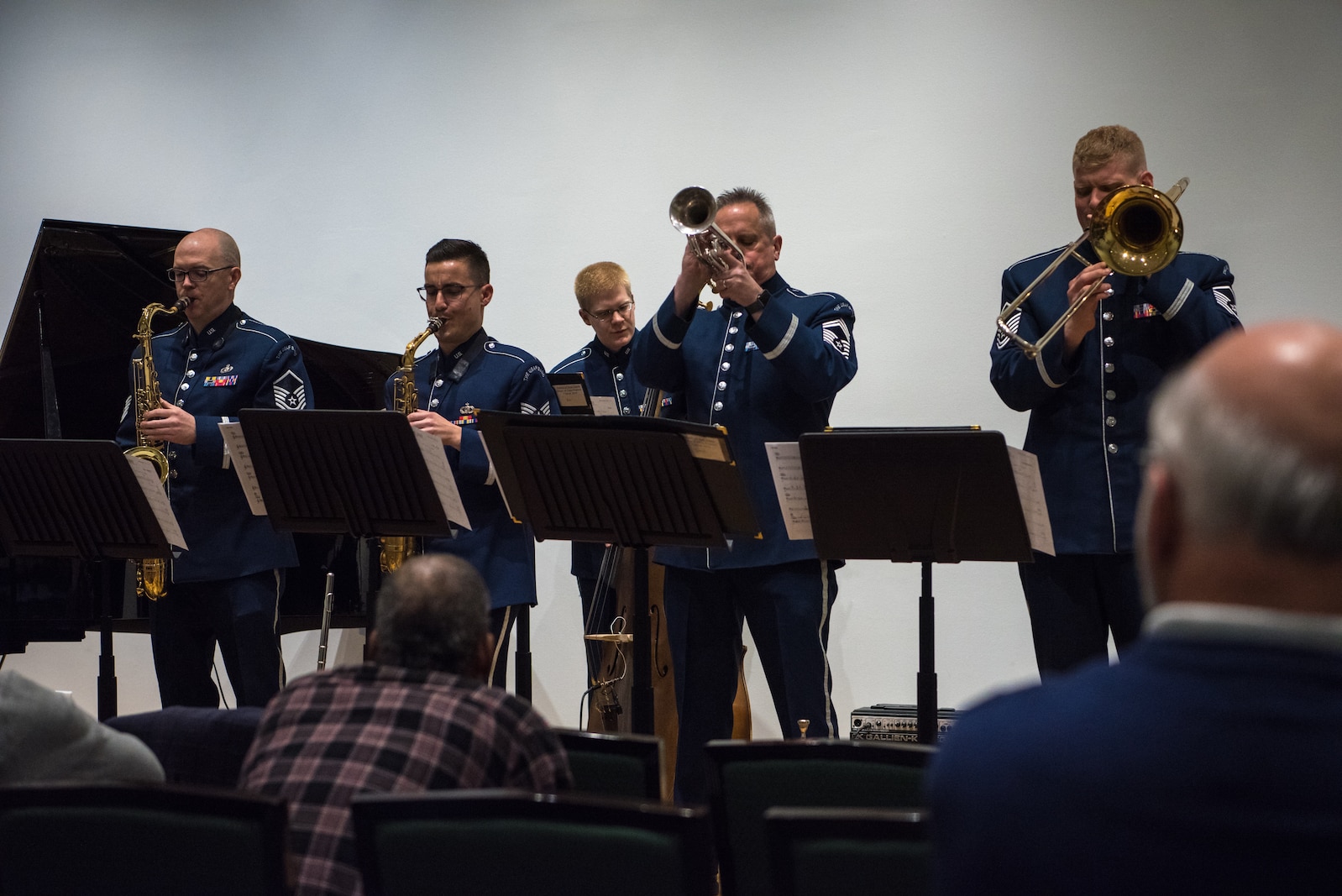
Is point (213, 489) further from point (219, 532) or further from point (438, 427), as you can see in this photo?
point (438, 427)

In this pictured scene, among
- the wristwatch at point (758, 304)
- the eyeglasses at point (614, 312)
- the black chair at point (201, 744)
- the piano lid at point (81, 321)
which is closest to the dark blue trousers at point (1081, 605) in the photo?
the wristwatch at point (758, 304)

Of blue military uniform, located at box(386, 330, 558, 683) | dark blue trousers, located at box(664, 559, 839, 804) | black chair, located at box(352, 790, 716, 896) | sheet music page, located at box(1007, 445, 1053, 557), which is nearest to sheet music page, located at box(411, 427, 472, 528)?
blue military uniform, located at box(386, 330, 558, 683)

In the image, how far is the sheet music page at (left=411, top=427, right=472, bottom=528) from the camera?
357 cm

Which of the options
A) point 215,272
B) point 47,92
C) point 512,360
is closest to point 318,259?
point 47,92

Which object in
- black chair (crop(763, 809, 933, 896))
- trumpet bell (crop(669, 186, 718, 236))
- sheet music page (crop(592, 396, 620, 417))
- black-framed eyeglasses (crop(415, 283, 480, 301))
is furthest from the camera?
sheet music page (crop(592, 396, 620, 417))

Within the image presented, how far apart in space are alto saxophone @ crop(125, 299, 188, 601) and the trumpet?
1.75m

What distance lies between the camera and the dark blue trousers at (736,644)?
352cm

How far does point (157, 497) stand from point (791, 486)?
1.79 meters

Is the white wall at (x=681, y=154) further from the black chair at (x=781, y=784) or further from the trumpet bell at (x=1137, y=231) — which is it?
the black chair at (x=781, y=784)

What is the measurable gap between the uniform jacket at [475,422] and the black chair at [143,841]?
7.54 feet

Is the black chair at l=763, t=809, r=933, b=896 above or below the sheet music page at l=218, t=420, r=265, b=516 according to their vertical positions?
below

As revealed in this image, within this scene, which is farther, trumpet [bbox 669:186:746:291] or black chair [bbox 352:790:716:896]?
trumpet [bbox 669:186:746:291]

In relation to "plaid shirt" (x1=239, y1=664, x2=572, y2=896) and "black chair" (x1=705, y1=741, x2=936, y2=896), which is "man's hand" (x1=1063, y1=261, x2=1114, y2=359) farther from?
"plaid shirt" (x1=239, y1=664, x2=572, y2=896)

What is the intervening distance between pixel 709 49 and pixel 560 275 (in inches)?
45.5
